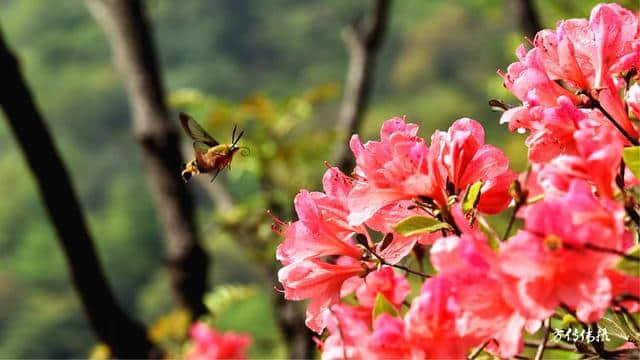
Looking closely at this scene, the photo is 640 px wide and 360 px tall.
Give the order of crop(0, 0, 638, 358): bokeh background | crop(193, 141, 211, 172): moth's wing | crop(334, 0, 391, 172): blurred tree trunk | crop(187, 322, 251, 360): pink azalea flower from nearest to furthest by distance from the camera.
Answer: crop(193, 141, 211, 172): moth's wing < crop(187, 322, 251, 360): pink azalea flower < crop(334, 0, 391, 172): blurred tree trunk < crop(0, 0, 638, 358): bokeh background

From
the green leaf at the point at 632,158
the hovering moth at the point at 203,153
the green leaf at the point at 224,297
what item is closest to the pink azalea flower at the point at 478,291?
the green leaf at the point at 632,158

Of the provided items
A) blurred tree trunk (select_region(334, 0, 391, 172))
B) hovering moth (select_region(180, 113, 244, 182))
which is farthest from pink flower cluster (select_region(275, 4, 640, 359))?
blurred tree trunk (select_region(334, 0, 391, 172))

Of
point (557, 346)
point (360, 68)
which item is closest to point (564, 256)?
point (557, 346)

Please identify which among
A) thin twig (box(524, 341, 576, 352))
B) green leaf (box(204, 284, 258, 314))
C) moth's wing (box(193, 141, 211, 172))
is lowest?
green leaf (box(204, 284, 258, 314))

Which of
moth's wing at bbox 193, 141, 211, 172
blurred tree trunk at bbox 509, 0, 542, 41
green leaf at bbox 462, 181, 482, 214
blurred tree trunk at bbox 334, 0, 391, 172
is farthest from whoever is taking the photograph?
blurred tree trunk at bbox 334, 0, 391, 172

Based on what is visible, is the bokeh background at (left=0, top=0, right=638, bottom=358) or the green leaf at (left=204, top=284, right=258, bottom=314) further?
the bokeh background at (left=0, top=0, right=638, bottom=358)

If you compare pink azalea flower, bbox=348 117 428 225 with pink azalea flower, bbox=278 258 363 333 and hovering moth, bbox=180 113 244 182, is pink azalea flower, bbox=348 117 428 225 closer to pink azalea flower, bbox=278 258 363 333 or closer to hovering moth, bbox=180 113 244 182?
pink azalea flower, bbox=278 258 363 333

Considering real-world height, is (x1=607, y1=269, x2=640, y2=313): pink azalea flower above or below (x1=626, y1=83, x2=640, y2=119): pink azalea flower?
below
